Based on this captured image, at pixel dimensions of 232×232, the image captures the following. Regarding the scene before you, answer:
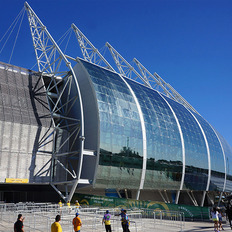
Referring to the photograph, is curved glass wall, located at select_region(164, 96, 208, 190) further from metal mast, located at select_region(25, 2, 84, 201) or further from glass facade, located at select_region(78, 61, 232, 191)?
metal mast, located at select_region(25, 2, 84, 201)

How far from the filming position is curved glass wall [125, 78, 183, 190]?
40.2m

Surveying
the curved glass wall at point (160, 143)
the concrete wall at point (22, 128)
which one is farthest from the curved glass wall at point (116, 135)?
the concrete wall at point (22, 128)

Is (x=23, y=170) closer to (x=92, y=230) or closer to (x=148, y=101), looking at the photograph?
(x=92, y=230)

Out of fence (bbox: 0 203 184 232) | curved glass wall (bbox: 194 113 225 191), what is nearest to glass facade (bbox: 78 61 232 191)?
curved glass wall (bbox: 194 113 225 191)

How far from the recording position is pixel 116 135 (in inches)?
1399

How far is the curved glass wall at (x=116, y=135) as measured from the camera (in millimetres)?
34344

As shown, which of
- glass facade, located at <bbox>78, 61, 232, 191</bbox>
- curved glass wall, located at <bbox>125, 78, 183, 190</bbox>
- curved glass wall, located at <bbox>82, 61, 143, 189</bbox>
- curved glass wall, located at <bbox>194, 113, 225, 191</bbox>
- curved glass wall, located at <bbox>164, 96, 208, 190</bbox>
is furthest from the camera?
curved glass wall, located at <bbox>194, 113, 225, 191</bbox>

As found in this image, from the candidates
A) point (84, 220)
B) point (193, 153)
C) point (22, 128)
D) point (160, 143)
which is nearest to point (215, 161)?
point (193, 153)

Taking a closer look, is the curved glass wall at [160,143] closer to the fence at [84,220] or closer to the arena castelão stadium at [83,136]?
the arena castelão stadium at [83,136]

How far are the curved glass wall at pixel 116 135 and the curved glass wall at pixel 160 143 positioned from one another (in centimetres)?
227

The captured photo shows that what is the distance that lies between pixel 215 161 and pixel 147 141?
76.8 feet

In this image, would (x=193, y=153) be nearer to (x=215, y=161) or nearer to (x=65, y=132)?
(x=215, y=161)

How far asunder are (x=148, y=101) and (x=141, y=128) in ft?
21.7

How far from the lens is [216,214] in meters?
19.6
